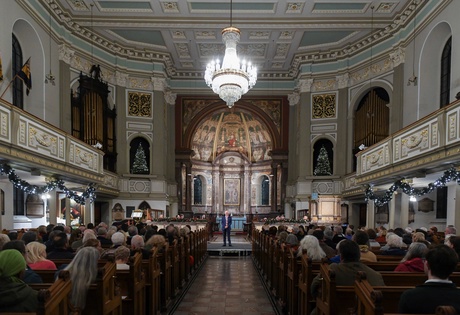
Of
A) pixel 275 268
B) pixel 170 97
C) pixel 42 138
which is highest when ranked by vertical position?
pixel 170 97

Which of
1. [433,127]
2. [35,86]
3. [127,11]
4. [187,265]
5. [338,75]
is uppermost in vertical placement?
[127,11]

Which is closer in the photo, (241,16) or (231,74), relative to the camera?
(231,74)

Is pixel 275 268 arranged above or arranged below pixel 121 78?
below

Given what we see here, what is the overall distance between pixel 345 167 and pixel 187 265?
11.5 metres

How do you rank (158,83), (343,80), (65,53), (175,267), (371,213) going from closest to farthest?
(175,267), (371,213), (65,53), (343,80), (158,83)

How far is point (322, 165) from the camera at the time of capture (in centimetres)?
2002

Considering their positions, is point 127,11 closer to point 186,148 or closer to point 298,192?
point 186,148

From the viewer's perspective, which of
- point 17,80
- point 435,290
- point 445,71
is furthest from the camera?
point 445,71

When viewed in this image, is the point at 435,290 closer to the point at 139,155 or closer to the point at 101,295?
the point at 101,295

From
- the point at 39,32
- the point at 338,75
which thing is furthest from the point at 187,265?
the point at 338,75

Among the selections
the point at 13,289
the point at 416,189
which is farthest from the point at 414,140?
the point at 13,289

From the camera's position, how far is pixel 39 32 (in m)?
13.4

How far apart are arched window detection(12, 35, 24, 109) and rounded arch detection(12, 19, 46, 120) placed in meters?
0.14

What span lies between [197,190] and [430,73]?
1727 cm
